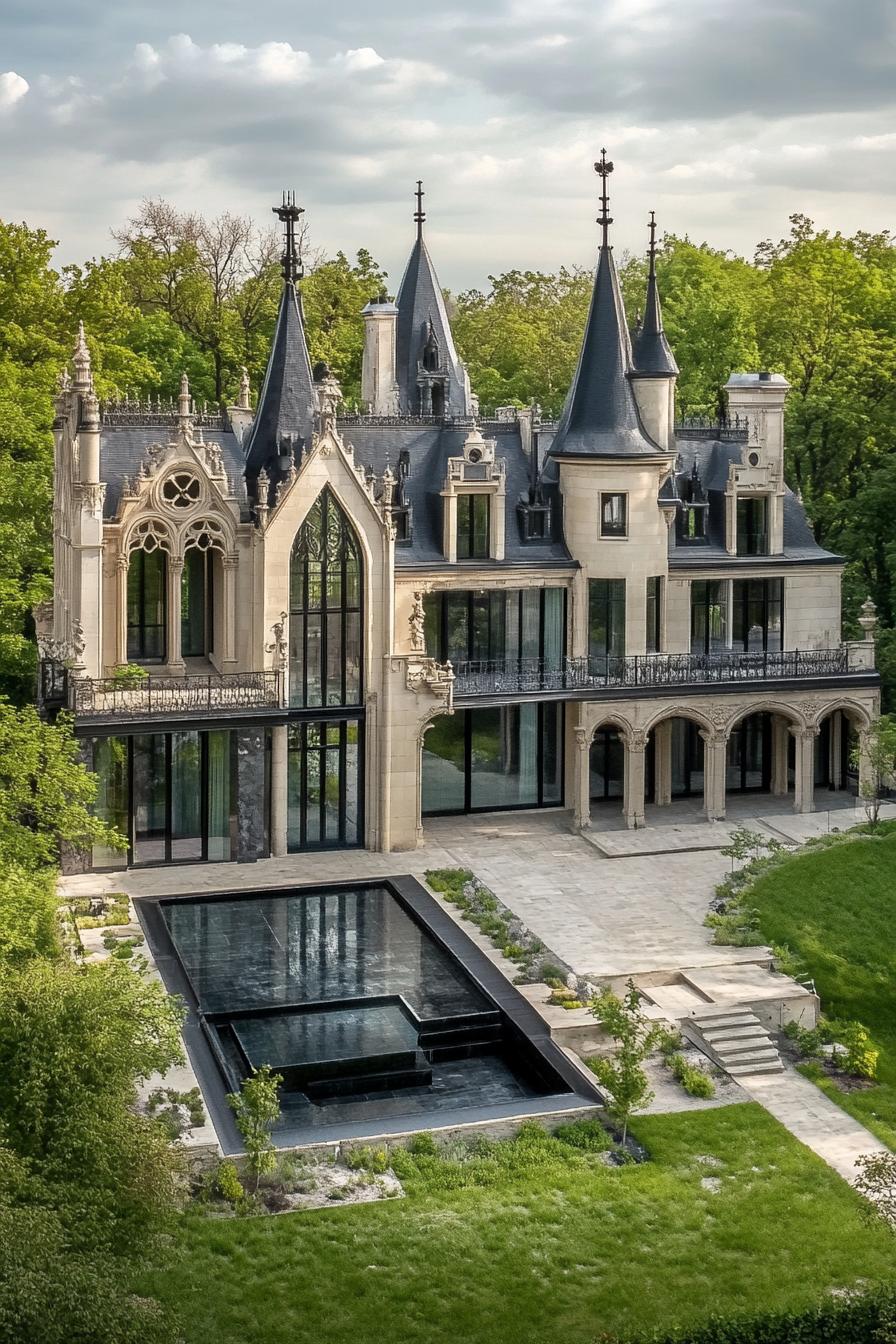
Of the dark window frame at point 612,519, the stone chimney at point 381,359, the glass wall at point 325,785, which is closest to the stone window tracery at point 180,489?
the glass wall at point 325,785

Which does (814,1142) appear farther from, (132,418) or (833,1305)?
(132,418)

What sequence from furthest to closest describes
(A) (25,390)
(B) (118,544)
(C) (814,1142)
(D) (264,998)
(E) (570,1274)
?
(A) (25,390) → (B) (118,544) → (D) (264,998) → (C) (814,1142) → (E) (570,1274)

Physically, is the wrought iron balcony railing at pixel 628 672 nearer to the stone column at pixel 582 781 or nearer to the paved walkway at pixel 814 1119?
the stone column at pixel 582 781

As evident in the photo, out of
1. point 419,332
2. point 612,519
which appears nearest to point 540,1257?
point 612,519

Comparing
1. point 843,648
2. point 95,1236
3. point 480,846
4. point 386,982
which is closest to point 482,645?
point 480,846

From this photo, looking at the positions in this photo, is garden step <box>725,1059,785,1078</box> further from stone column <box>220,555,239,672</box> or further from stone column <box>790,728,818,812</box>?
stone column <box>220,555,239,672</box>

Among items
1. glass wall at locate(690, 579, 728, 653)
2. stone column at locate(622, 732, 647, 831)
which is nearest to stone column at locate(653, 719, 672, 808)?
stone column at locate(622, 732, 647, 831)
